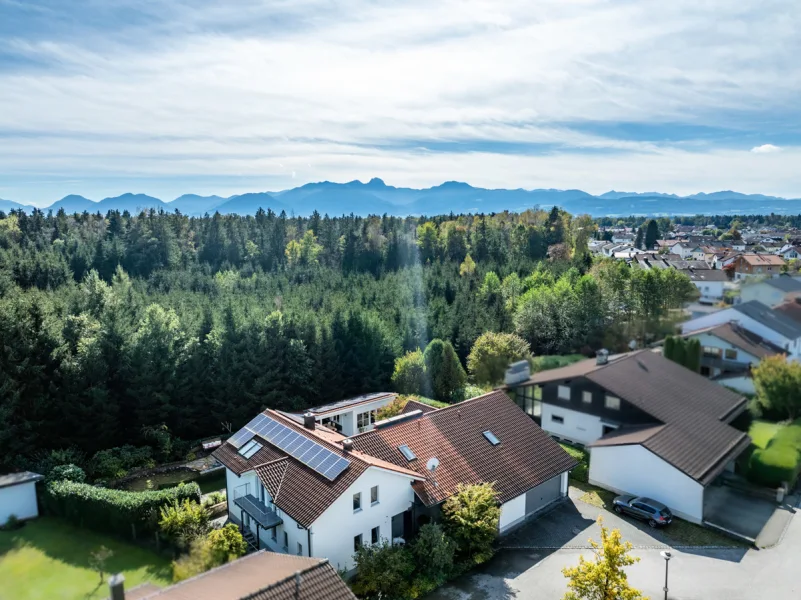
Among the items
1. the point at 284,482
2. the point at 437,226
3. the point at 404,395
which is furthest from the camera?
the point at 437,226

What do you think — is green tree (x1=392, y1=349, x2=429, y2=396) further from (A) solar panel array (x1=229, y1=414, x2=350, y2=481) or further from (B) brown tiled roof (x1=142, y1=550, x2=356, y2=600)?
(B) brown tiled roof (x1=142, y1=550, x2=356, y2=600)

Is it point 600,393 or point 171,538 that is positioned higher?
point 600,393

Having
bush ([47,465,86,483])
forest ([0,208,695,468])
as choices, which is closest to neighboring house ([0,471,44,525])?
bush ([47,465,86,483])

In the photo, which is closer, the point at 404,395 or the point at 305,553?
the point at 305,553

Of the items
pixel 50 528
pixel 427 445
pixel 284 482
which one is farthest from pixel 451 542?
pixel 50 528

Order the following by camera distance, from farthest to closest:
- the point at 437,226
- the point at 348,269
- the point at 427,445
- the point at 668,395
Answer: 1. the point at 437,226
2. the point at 348,269
3. the point at 668,395
4. the point at 427,445

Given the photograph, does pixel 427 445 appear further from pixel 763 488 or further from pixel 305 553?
pixel 763 488

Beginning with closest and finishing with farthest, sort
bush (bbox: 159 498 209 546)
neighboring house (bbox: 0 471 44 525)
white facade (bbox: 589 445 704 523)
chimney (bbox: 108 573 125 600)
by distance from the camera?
chimney (bbox: 108 573 125 600) → bush (bbox: 159 498 209 546) → white facade (bbox: 589 445 704 523) → neighboring house (bbox: 0 471 44 525)
